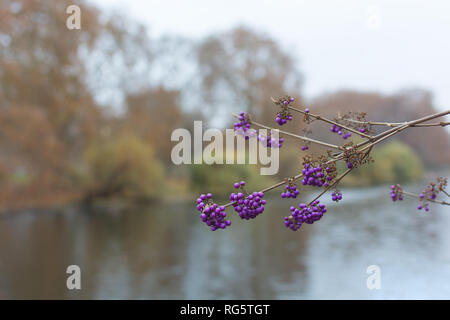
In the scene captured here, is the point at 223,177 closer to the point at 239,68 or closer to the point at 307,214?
the point at 239,68

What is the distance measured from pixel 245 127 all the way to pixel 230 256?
943 centimetres

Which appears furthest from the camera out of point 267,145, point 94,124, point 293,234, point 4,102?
point 94,124

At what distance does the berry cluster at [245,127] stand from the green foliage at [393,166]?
9914 millimetres

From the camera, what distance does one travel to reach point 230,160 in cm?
2030

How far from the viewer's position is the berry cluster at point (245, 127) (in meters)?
1.62

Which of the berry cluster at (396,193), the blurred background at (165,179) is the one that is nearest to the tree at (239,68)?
the blurred background at (165,179)

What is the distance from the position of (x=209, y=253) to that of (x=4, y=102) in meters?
9.58

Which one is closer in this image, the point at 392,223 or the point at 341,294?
the point at 341,294

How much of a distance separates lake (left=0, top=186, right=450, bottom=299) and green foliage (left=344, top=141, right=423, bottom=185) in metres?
1.03

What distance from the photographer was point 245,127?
164cm

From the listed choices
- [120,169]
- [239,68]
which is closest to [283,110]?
[120,169]

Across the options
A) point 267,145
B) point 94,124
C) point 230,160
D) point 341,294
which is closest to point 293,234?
point 341,294

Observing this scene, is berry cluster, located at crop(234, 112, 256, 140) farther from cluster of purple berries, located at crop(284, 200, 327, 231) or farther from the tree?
the tree
